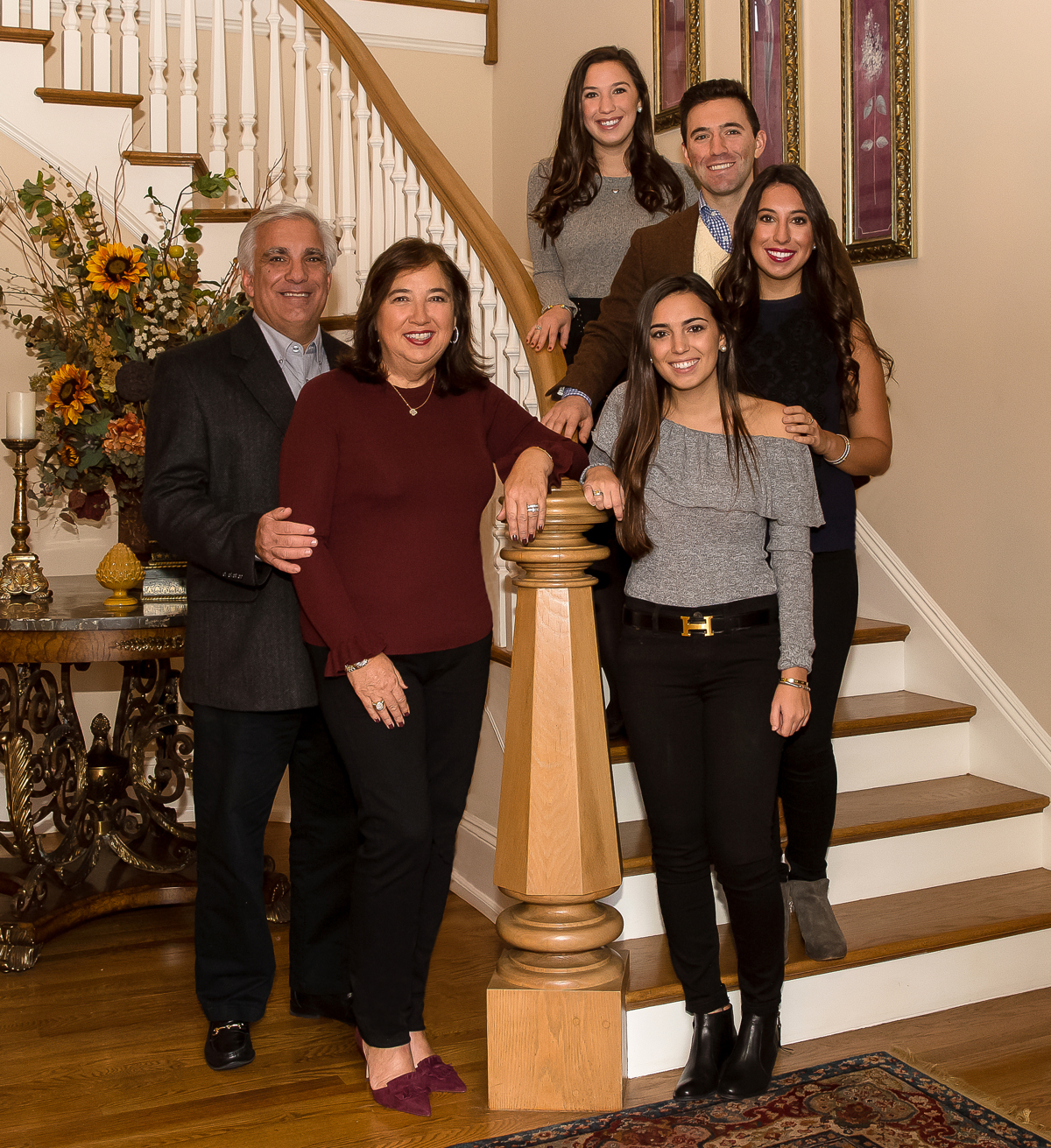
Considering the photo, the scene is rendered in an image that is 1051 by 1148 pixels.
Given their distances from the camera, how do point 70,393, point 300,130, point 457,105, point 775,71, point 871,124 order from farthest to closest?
point 457,105
point 775,71
point 300,130
point 871,124
point 70,393

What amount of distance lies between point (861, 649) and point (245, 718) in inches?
72.4

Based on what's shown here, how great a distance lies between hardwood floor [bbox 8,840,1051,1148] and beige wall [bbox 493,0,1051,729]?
994mm

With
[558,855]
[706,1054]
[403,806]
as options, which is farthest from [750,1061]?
[403,806]

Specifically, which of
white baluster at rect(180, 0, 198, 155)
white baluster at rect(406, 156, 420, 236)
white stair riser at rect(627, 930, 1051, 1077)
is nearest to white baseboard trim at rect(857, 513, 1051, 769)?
white stair riser at rect(627, 930, 1051, 1077)

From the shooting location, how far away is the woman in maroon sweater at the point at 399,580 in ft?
6.45

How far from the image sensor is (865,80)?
11.4 ft

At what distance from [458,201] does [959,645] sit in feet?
5.88

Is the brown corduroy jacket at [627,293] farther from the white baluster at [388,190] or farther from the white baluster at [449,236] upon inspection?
the white baluster at [388,190]

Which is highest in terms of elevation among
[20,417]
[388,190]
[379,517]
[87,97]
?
[87,97]

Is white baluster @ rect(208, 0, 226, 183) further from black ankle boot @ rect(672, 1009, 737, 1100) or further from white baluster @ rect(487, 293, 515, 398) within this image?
black ankle boot @ rect(672, 1009, 737, 1100)

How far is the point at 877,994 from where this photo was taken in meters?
2.47

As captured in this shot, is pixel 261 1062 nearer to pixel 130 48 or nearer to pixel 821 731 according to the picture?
pixel 821 731

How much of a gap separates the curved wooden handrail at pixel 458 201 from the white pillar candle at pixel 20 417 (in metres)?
1.18

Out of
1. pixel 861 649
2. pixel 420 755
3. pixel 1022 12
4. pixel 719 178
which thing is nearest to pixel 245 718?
pixel 420 755
